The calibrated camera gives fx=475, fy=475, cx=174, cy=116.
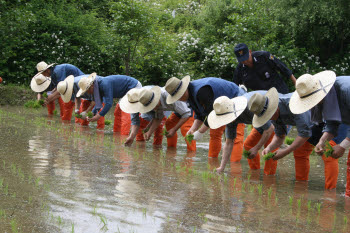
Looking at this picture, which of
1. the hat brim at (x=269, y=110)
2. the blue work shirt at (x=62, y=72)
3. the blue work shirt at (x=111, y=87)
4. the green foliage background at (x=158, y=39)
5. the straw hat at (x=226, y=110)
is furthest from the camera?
the green foliage background at (x=158, y=39)

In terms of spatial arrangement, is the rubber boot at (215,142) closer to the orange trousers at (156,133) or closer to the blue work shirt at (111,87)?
the orange trousers at (156,133)

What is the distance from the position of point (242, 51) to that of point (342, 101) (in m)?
2.52

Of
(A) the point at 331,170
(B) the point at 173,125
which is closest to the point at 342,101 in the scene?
→ (A) the point at 331,170

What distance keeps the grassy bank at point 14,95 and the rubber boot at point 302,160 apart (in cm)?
1383

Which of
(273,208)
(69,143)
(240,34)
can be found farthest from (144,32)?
(273,208)

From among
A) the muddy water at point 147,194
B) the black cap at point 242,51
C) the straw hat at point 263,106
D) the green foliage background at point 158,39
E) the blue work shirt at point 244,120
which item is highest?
the green foliage background at point 158,39

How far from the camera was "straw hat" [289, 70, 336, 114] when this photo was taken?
5387 millimetres

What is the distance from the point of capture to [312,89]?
5.49 meters

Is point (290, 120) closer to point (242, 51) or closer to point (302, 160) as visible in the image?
point (302, 160)

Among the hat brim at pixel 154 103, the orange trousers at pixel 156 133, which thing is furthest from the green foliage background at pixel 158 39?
the hat brim at pixel 154 103

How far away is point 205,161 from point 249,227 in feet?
13.0

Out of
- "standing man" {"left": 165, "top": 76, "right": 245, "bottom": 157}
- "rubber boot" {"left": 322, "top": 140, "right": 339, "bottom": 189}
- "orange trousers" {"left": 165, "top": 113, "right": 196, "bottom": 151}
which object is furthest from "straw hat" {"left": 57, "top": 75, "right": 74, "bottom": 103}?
"rubber boot" {"left": 322, "top": 140, "right": 339, "bottom": 189}

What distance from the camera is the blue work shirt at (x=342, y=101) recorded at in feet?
17.8

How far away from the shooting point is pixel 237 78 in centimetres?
839
